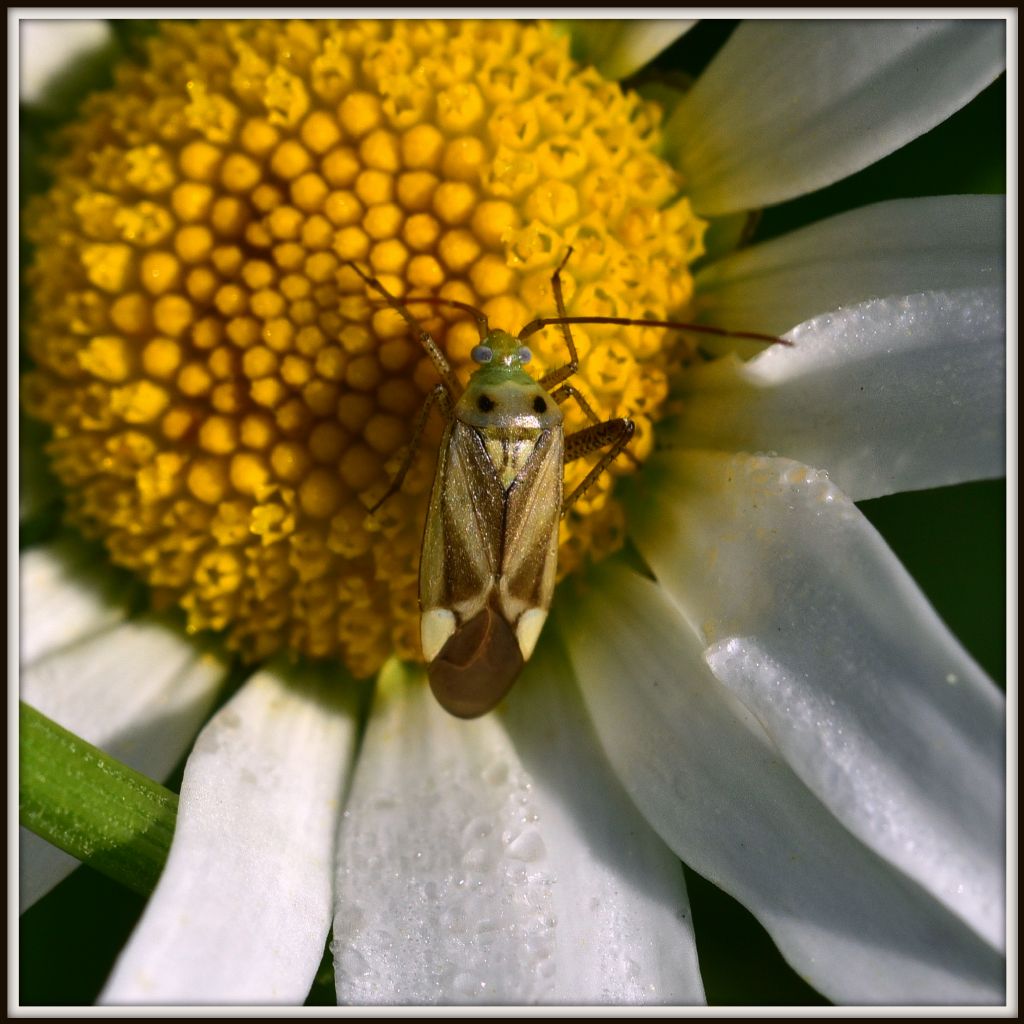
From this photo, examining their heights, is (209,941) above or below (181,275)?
below

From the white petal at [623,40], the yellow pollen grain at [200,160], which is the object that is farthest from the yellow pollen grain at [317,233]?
the white petal at [623,40]

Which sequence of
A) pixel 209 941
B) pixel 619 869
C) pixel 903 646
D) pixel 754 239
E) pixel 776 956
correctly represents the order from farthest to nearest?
pixel 754 239, pixel 776 956, pixel 619 869, pixel 209 941, pixel 903 646

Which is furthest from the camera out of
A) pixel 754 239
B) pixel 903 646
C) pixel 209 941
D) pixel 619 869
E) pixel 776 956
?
pixel 754 239

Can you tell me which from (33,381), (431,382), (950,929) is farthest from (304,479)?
(950,929)

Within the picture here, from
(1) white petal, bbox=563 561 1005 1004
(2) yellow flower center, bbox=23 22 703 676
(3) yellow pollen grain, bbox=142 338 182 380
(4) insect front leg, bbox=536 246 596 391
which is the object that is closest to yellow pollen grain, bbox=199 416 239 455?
(2) yellow flower center, bbox=23 22 703 676

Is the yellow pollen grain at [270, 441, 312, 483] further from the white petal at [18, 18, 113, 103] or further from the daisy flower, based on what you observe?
the white petal at [18, 18, 113, 103]

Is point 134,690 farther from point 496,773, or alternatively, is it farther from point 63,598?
point 496,773

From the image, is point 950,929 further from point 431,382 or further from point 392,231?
point 392,231
